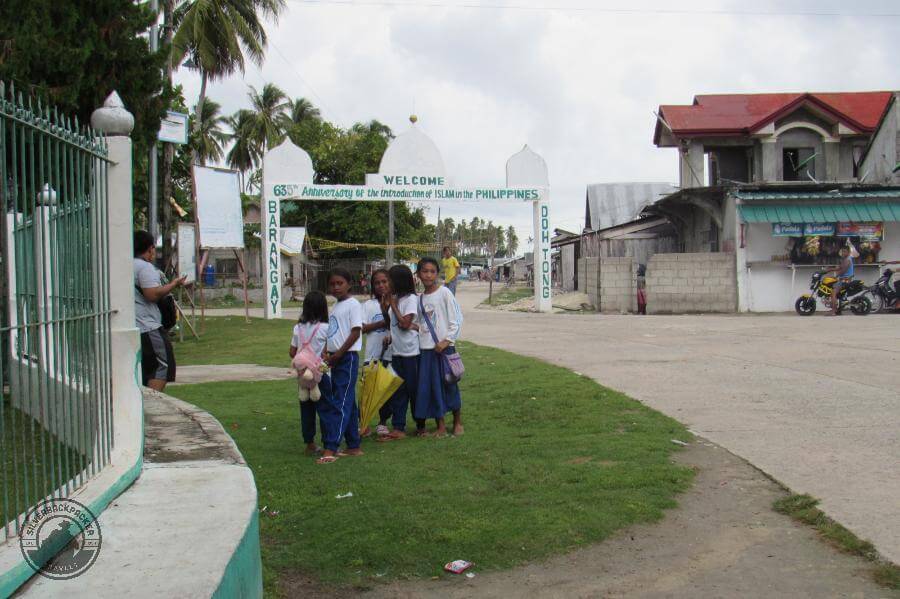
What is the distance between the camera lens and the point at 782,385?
9133mm

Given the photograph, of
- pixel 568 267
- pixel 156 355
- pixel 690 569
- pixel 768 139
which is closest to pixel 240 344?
pixel 156 355

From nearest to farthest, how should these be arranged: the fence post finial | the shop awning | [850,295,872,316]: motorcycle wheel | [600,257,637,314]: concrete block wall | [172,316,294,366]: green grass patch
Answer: the fence post finial → [172,316,294,366]: green grass patch → [850,295,872,316]: motorcycle wheel → the shop awning → [600,257,637,314]: concrete block wall

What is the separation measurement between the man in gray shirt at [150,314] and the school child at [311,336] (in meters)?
1.28

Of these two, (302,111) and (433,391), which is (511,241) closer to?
(302,111)

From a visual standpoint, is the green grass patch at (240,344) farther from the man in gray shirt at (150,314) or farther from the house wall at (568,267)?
the house wall at (568,267)

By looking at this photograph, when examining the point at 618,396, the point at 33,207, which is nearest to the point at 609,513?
the point at 33,207

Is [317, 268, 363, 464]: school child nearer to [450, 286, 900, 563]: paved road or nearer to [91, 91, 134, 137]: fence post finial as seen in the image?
[91, 91, 134, 137]: fence post finial

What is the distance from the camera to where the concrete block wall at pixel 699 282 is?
23.0 m

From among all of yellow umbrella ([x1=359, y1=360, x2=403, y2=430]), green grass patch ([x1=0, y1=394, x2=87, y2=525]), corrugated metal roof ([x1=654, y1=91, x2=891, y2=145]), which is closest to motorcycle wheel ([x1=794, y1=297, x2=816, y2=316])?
corrugated metal roof ([x1=654, y1=91, x2=891, y2=145])

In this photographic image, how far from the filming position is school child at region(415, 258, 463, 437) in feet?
23.4

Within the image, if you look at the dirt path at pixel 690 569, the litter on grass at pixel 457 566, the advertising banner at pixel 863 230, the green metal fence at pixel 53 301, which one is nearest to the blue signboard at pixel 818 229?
the advertising banner at pixel 863 230

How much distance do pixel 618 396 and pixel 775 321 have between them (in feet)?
38.3

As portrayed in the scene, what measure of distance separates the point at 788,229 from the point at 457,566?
20.9 meters

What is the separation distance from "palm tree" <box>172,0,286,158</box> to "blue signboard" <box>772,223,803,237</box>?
52.3 ft
